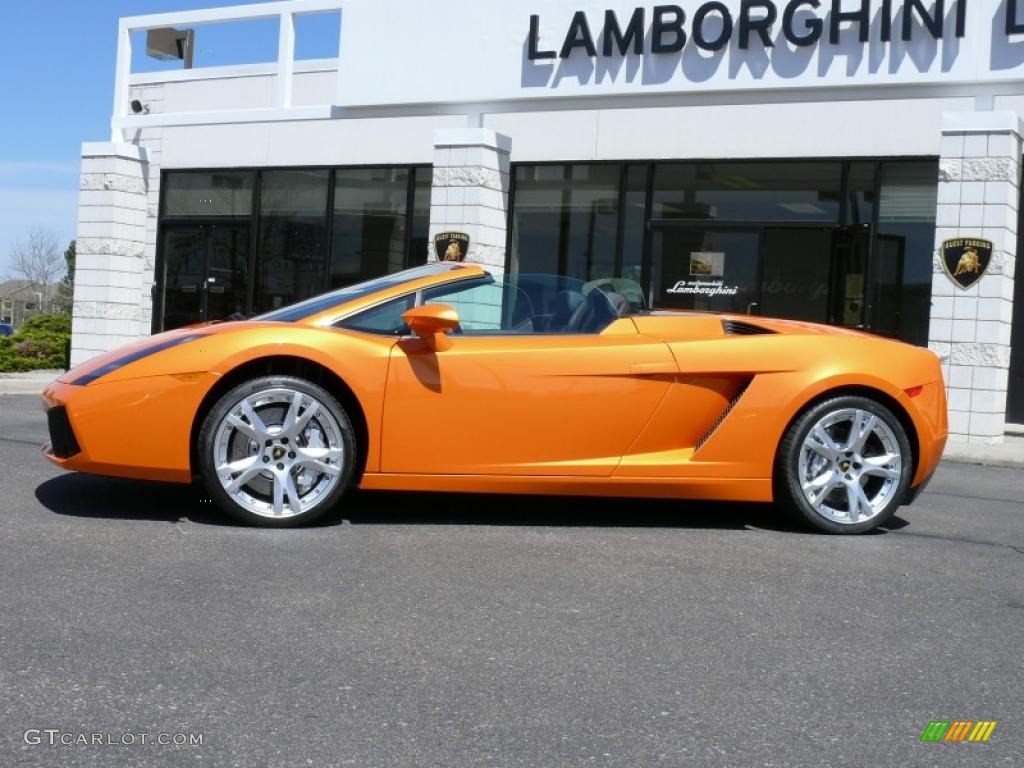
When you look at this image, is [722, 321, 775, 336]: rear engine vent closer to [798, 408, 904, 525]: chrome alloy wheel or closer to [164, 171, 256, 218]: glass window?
[798, 408, 904, 525]: chrome alloy wheel

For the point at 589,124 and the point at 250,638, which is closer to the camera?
the point at 250,638

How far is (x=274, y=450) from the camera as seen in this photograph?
541 centimetres

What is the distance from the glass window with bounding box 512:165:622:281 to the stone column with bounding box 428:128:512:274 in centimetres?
36

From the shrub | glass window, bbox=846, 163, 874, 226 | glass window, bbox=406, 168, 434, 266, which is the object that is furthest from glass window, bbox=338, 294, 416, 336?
the shrub

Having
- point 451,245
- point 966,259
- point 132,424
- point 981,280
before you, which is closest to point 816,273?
point 966,259

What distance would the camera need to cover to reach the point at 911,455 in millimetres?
5934

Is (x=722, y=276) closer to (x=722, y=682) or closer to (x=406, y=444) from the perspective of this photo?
(x=406, y=444)

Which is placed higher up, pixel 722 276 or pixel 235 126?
pixel 235 126

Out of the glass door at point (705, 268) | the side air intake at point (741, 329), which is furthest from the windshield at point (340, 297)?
the glass door at point (705, 268)

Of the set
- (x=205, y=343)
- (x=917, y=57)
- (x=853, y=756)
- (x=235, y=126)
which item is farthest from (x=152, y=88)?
(x=853, y=756)

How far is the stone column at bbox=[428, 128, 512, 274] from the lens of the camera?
46.6ft

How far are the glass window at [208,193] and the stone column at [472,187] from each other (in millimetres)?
3394

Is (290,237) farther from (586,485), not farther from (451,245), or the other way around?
(586,485)

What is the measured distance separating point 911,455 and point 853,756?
3288 millimetres
